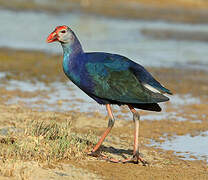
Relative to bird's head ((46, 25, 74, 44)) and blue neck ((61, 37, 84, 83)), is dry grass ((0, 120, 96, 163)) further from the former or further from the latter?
bird's head ((46, 25, 74, 44))

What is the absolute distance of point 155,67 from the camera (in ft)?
41.6

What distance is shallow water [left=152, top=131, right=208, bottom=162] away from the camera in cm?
682

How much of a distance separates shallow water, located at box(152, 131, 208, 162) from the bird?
48.7 inches

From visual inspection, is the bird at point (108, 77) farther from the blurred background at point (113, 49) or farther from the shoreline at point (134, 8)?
the shoreline at point (134, 8)

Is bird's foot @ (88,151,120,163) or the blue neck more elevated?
the blue neck

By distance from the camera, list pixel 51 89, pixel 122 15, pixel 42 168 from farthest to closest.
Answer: pixel 122 15 < pixel 51 89 < pixel 42 168

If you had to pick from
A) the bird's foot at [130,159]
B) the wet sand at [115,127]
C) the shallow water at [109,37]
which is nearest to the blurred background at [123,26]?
the shallow water at [109,37]

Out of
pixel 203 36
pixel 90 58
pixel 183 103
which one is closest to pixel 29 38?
pixel 203 36

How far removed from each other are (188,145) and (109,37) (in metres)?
10.7

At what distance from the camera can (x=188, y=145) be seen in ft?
23.7

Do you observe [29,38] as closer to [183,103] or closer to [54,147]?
[183,103]

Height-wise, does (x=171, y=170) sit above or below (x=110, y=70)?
below

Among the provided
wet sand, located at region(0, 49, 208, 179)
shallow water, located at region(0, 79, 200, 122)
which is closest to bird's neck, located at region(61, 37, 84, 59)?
wet sand, located at region(0, 49, 208, 179)

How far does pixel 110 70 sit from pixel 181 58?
29.0 ft
